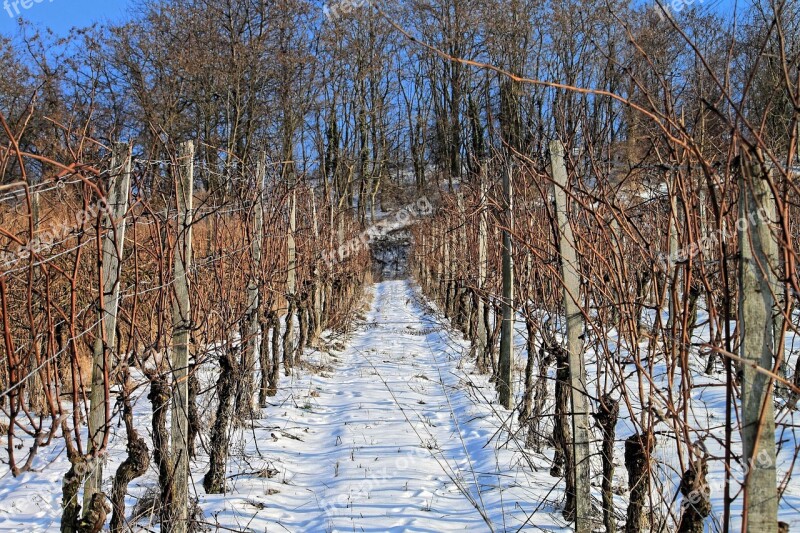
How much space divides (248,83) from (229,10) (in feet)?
7.11

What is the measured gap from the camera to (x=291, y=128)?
66.2 ft

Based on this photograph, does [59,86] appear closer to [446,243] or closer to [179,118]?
[179,118]

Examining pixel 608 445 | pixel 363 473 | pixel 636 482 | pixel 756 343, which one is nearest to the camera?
pixel 756 343

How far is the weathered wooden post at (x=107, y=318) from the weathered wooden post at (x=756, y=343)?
7.42ft

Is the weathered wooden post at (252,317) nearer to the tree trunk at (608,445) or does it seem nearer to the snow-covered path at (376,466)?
the snow-covered path at (376,466)

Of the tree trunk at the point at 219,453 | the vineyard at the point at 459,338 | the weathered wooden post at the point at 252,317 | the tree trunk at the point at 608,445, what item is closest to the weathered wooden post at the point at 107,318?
the vineyard at the point at 459,338

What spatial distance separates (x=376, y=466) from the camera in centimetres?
429

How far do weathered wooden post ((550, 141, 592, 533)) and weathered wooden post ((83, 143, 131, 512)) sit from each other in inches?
79.6

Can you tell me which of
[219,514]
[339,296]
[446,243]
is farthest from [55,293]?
[446,243]

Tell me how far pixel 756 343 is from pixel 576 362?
1.53 metres

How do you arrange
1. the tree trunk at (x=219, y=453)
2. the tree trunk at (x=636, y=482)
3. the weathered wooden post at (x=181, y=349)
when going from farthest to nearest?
the tree trunk at (x=219, y=453), the weathered wooden post at (x=181, y=349), the tree trunk at (x=636, y=482)

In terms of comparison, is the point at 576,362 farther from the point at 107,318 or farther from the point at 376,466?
the point at 107,318

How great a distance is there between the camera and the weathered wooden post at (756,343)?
4.51 feet

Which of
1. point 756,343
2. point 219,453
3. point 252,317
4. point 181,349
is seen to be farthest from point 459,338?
point 756,343
